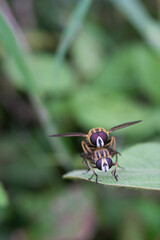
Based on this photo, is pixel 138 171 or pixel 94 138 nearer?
pixel 138 171

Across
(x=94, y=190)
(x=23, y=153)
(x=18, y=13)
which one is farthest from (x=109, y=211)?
(x=18, y=13)

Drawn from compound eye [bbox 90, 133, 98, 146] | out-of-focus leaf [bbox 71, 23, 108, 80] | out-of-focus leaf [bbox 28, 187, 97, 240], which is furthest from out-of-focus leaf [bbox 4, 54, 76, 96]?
compound eye [bbox 90, 133, 98, 146]

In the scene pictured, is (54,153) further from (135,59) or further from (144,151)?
(144,151)

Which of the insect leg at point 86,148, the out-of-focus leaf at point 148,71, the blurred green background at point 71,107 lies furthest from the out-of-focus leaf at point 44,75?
the insect leg at point 86,148

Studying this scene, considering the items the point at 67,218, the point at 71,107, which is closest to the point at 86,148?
the point at 67,218

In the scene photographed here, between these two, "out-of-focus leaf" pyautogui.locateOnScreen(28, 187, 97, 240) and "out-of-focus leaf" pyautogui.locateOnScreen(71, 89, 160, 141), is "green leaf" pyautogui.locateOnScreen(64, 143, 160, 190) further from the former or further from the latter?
"out-of-focus leaf" pyautogui.locateOnScreen(71, 89, 160, 141)

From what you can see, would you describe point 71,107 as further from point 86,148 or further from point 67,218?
point 86,148
